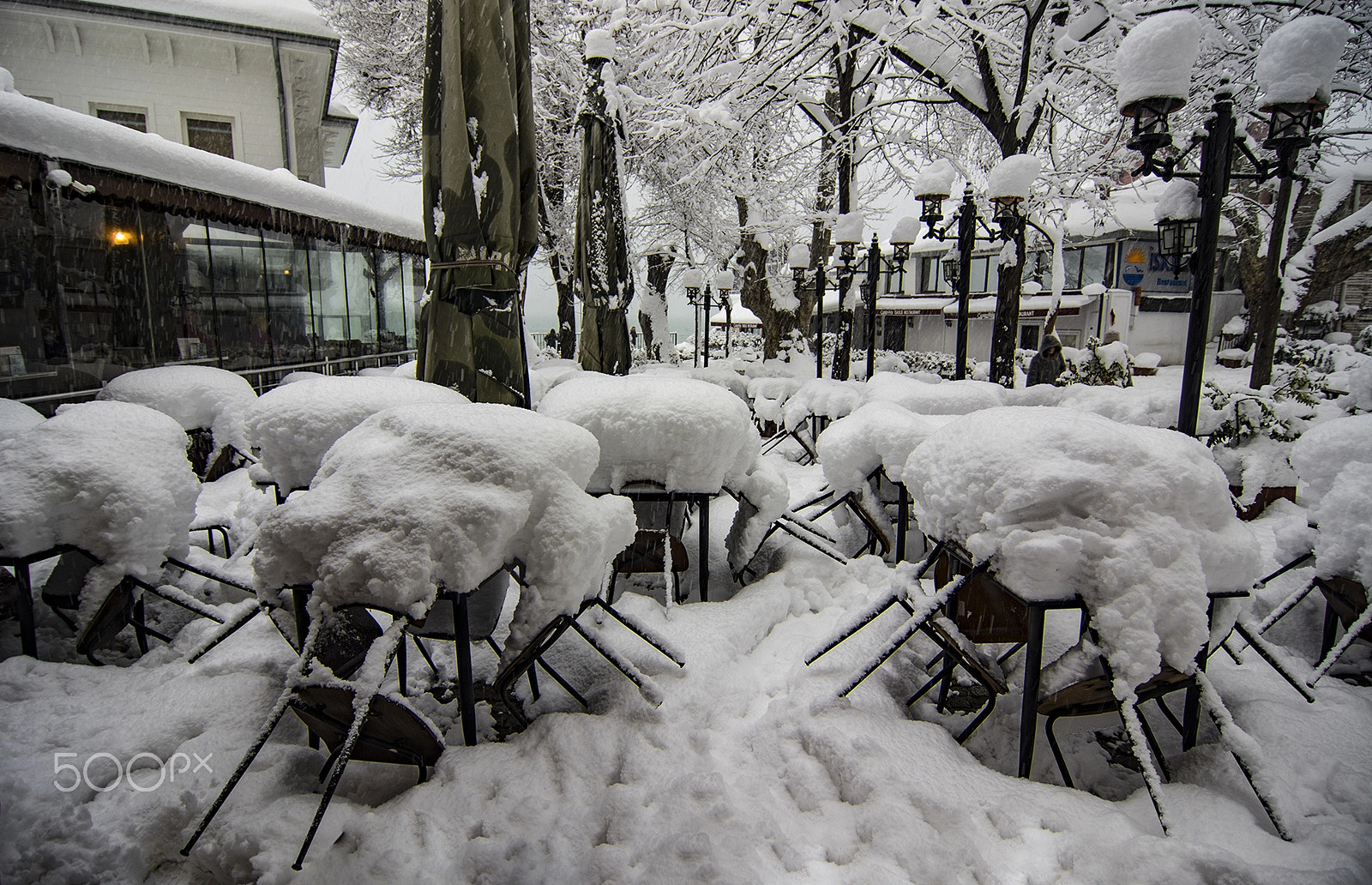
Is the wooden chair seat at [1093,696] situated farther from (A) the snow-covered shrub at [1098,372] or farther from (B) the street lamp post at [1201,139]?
(A) the snow-covered shrub at [1098,372]

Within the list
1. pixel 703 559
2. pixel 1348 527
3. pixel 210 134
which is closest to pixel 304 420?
pixel 703 559

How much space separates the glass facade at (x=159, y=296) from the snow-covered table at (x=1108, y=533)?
6.95 meters

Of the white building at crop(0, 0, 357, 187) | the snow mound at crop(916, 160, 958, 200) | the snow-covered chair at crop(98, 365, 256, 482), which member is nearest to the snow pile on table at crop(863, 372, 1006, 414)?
the snow mound at crop(916, 160, 958, 200)

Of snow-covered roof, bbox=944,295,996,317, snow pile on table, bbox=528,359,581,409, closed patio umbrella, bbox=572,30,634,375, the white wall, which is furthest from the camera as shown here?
snow-covered roof, bbox=944,295,996,317

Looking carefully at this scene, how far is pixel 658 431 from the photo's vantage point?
11.6ft

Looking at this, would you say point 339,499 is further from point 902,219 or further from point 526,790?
point 902,219

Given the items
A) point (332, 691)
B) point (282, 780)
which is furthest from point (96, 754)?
point (332, 691)

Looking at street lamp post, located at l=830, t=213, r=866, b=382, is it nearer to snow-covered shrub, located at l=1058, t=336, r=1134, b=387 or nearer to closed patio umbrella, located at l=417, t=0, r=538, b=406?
snow-covered shrub, located at l=1058, t=336, r=1134, b=387

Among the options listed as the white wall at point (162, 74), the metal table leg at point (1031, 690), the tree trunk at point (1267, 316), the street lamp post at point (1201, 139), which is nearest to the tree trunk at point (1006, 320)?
the tree trunk at point (1267, 316)

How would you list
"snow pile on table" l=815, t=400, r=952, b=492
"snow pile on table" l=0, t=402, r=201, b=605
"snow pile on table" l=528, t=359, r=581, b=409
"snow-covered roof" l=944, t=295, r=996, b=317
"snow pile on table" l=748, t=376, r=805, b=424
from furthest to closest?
1. "snow-covered roof" l=944, t=295, r=996, b=317
2. "snow pile on table" l=748, t=376, r=805, b=424
3. "snow pile on table" l=528, t=359, r=581, b=409
4. "snow pile on table" l=815, t=400, r=952, b=492
5. "snow pile on table" l=0, t=402, r=201, b=605

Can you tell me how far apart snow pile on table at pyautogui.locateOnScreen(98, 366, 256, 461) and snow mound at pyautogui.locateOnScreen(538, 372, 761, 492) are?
391 centimetres

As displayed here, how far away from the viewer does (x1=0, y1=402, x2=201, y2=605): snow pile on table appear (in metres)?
2.61

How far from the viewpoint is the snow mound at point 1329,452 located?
3.03 meters

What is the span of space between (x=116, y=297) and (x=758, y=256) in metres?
15.4
